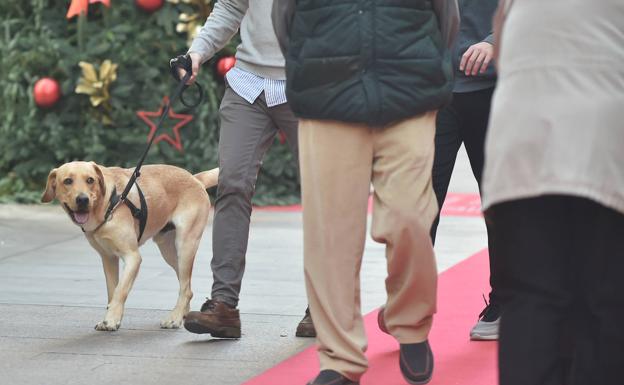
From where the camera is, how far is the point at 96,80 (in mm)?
10883

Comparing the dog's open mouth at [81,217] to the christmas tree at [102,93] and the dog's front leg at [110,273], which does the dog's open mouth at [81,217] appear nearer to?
the dog's front leg at [110,273]

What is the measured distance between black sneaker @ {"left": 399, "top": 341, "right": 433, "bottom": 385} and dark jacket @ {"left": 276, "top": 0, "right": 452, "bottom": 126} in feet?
2.87

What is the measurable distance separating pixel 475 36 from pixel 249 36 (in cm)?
99

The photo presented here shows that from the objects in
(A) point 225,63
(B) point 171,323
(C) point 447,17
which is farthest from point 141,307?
(A) point 225,63

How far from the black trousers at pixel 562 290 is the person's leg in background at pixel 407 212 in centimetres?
107

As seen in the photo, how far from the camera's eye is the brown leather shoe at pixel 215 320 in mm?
5391

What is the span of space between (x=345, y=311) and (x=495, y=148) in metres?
1.29

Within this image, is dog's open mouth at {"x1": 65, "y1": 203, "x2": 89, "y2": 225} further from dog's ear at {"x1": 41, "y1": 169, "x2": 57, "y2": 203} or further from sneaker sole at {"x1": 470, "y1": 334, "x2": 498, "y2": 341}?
sneaker sole at {"x1": 470, "y1": 334, "x2": 498, "y2": 341}

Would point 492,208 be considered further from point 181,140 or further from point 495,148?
point 181,140

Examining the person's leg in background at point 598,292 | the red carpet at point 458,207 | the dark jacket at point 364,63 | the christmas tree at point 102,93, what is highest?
the dark jacket at point 364,63

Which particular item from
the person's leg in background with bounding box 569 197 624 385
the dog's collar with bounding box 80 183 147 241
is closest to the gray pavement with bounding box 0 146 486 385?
the dog's collar with bounding box 80 183 147 241

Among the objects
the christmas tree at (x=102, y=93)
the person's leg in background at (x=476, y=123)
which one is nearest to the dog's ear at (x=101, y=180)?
the person's leg in background at (x=476, y=123)

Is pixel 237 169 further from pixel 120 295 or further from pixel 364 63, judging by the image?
pixel 364 63

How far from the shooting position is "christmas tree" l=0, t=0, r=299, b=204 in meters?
11.0
